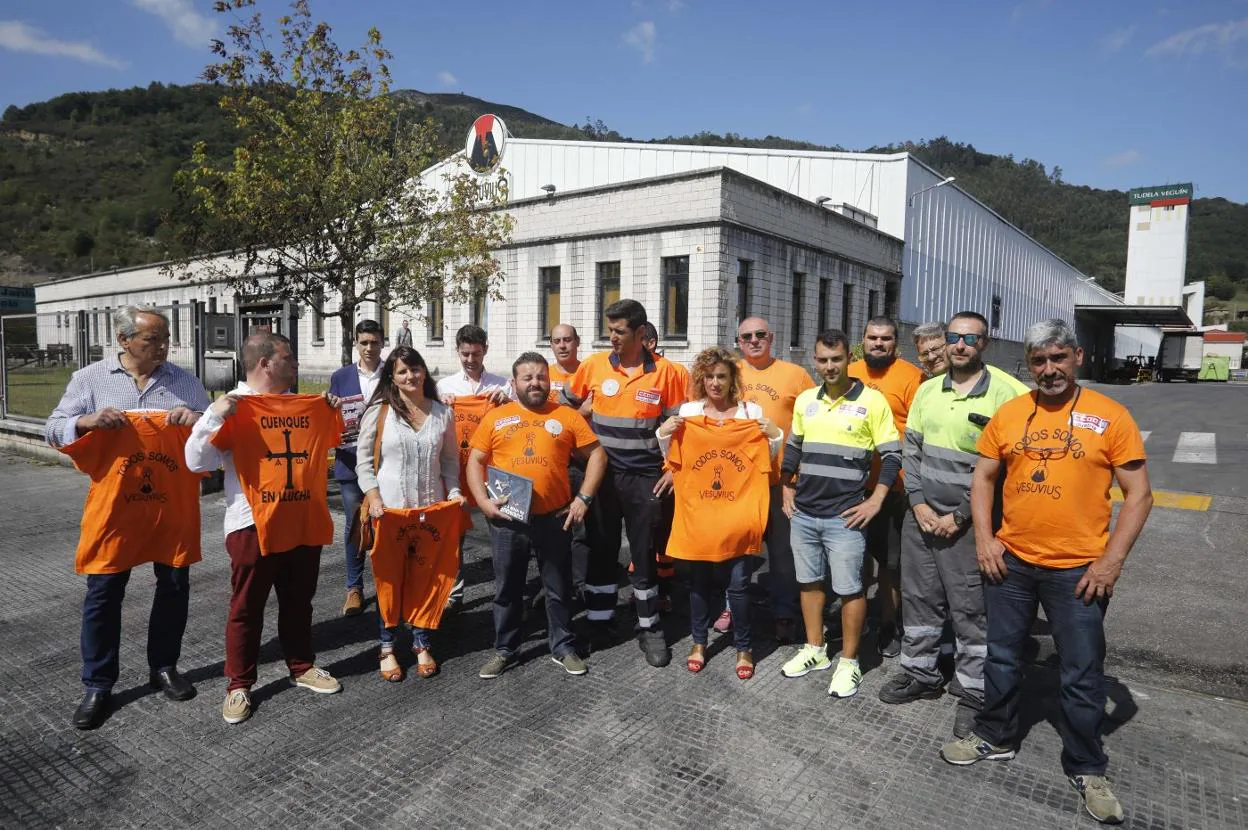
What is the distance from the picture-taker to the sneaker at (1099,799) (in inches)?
114

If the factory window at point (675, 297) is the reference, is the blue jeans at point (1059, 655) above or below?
below

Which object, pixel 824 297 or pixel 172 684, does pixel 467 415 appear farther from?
pixel 824 297

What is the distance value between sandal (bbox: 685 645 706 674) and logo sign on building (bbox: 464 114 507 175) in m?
27.5

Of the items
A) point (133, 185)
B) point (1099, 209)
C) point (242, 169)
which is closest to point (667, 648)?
point (242, 169)

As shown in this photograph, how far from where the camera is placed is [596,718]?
376 centimetres

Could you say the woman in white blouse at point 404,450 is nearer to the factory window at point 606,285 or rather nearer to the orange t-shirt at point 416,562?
the orange t-shirt at point 416,562

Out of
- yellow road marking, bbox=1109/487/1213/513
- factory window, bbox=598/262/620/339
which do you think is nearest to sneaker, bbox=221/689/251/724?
yellow road marking, bbox=1109/487/1213/513

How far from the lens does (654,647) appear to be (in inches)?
177

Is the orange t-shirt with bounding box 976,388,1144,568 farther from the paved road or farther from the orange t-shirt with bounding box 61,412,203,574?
the orange t-shirt with bounding box 61,412,203,574

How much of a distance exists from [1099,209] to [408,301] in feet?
463

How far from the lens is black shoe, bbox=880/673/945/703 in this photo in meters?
3.97

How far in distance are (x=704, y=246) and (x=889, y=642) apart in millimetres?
17180

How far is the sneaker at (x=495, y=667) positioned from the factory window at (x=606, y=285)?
1918 centimetres

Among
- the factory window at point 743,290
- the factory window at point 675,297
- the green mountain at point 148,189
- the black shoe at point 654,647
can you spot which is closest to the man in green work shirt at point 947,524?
the black shoe at point 654,647
